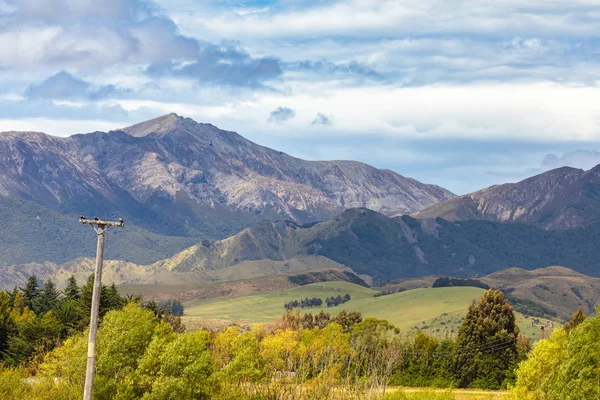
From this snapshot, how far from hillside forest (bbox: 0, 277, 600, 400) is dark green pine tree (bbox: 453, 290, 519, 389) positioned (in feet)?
0.72

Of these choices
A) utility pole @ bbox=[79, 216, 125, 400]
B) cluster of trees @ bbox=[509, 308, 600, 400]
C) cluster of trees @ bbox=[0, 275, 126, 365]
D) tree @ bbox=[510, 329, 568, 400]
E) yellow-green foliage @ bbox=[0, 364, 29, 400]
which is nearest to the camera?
utility pole @ bbox=[79, 216, 125, 400]

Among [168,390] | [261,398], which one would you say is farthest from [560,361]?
[168,390]

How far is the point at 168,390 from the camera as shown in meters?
122

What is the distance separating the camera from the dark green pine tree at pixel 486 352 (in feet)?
621

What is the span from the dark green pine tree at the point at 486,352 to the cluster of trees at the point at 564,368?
144ft

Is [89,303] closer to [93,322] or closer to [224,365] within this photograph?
[224,365]

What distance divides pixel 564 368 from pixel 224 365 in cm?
6201

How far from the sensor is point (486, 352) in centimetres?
19362

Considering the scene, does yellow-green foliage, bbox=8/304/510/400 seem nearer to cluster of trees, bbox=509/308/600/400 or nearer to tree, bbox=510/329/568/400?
cluster of trees, bbox=509/308/600/400

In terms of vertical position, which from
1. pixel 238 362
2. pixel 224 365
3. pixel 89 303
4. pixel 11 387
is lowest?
pixel 224 365

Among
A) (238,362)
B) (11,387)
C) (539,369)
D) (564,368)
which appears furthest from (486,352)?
(11,387)

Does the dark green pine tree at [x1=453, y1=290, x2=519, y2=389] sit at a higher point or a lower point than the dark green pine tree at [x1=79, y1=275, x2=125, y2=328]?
lower

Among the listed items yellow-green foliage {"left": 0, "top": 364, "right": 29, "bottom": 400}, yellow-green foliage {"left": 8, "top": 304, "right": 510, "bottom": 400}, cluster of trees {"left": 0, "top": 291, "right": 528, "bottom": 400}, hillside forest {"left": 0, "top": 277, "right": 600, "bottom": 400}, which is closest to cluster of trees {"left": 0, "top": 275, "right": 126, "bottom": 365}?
hillside forest {"left": 0, "top": 277, "right": 600, "bottom": 400}

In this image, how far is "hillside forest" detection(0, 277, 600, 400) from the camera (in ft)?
406
